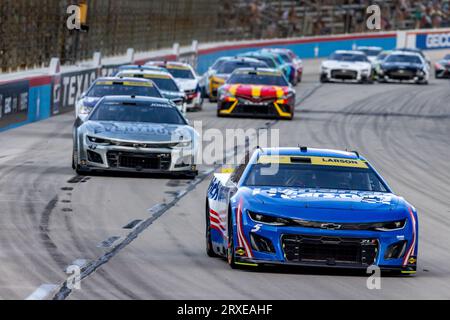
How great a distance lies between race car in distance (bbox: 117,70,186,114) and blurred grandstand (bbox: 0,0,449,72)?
4.33m

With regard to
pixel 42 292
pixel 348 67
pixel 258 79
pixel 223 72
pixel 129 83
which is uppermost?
pixel 42 292

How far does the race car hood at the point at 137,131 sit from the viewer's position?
1950 cm

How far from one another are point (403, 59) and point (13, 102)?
97.4 ft

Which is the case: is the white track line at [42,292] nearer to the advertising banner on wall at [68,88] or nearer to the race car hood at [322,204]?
the race car hood at [322,204]

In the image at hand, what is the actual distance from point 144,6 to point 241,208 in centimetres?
4525

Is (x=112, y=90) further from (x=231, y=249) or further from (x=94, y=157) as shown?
(x=231, y=249)

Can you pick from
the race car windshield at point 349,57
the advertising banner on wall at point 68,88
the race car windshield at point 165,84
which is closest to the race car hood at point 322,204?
the race car windshield at point 165,84

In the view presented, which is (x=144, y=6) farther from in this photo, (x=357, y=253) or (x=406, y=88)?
(x=357, y=253)

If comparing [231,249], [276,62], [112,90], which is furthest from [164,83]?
[231,249]

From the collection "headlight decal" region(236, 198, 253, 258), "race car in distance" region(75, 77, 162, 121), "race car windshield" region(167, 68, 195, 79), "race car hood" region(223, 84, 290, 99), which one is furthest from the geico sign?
"headlight decal" region(236, 198, 253, 258)

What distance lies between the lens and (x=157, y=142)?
64.1ft

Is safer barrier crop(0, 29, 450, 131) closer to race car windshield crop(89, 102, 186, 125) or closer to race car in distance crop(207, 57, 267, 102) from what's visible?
race car in distance crop(207, 57, 267, 102)

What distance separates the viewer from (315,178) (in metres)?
12.3

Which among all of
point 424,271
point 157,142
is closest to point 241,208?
point 424,271
